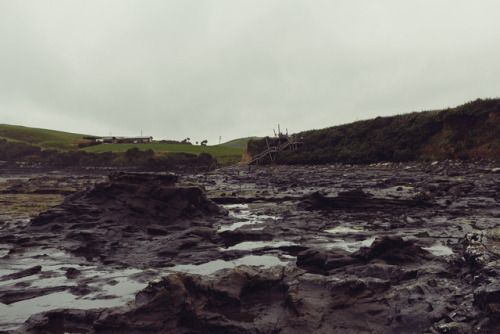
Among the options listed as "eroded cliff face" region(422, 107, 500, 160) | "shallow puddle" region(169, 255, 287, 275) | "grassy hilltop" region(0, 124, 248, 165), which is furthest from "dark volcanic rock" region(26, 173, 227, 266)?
"grassy hilltop" region(0, 124, 248, 165)

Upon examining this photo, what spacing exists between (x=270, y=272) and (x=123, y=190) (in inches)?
486

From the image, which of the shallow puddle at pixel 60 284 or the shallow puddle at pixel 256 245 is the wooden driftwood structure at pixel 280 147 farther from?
the shallow puddle at pixel 60 284

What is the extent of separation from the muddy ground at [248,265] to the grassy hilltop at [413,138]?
24528 mm

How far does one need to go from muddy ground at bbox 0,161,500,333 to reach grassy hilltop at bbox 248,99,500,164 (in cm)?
2453

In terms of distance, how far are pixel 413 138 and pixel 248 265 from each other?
4750 cm

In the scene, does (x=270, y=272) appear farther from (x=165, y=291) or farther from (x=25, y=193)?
(x=25, y=193)

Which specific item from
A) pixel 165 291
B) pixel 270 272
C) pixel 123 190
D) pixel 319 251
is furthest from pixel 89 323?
pixel 123 190

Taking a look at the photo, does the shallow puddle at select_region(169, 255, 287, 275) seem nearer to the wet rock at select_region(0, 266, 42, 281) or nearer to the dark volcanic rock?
the dark volcanic rock

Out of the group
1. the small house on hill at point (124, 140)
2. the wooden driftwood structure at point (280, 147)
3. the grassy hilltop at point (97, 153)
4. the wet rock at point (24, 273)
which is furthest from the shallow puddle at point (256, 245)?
the small house on hill at point (124, 140)

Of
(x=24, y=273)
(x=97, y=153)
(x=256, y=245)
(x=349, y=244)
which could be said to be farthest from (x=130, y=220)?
(x=97, y=153)

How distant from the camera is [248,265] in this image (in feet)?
26.6

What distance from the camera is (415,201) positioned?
16344 millimetres

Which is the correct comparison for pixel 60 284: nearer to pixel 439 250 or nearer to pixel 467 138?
pixel 439 250

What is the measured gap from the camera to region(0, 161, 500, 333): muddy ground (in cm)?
538
